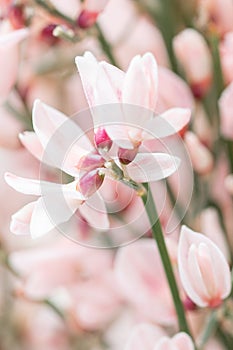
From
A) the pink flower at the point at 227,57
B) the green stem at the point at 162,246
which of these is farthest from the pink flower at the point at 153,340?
the pink flower at the point at 227,57

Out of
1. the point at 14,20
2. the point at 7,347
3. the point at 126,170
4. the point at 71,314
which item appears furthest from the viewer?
the point at 7,347

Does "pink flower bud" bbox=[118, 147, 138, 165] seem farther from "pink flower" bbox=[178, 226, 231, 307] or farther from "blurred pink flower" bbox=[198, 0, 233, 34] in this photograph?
"blurred pink flower" bbox=[198, 0, 233, 34]

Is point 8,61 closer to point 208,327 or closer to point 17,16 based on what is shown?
point 17,16

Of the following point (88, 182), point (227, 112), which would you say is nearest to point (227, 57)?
point (227, 112)

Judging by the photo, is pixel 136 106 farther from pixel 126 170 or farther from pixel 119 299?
pixel 119 299

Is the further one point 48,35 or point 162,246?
point 48,35

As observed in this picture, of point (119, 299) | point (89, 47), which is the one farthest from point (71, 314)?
point (89, 47)
